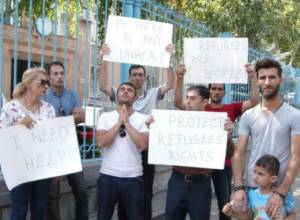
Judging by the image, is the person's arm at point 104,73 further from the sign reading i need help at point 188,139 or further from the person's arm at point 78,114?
the sign reading i need help at point 188,139

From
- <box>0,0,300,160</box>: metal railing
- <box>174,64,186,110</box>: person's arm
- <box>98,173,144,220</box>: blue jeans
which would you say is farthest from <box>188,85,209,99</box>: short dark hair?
<box>0,0,300,160</box>: metal railing

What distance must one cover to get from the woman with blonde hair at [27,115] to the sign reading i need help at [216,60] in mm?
1725

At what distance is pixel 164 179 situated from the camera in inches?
299

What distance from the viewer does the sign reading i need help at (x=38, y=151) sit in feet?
13.7

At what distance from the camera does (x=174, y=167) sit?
14.8 ft


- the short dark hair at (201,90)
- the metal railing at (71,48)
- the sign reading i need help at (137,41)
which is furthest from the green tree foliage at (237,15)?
the short dark hair at (201,90)

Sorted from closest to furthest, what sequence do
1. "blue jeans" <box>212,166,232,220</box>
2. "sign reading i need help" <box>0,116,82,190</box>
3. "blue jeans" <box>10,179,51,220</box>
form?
"sign reading i need help" <box>0,116,82,190</box>, "blue jeans" <box>10,179,51,220</box>, "blue jeans" <box>212,166,232,220</box>

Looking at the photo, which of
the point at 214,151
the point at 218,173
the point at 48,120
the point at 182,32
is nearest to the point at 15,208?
the point at 48,120

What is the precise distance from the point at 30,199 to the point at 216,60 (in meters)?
2.38

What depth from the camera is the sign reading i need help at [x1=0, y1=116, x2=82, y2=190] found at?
13.7ft

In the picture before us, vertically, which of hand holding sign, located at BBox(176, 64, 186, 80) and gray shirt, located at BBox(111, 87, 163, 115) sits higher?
hand holding sign, located at BBox(176, 64, 186, 80)

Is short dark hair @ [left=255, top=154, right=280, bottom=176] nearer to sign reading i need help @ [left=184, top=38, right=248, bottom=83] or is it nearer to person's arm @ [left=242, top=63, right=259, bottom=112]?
person's arm @ [left=242, top=63, right=259, bottom=112]

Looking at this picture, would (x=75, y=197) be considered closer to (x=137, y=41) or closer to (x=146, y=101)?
(x=146, y=101)

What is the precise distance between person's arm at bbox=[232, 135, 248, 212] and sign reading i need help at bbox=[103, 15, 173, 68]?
62.2 inches
